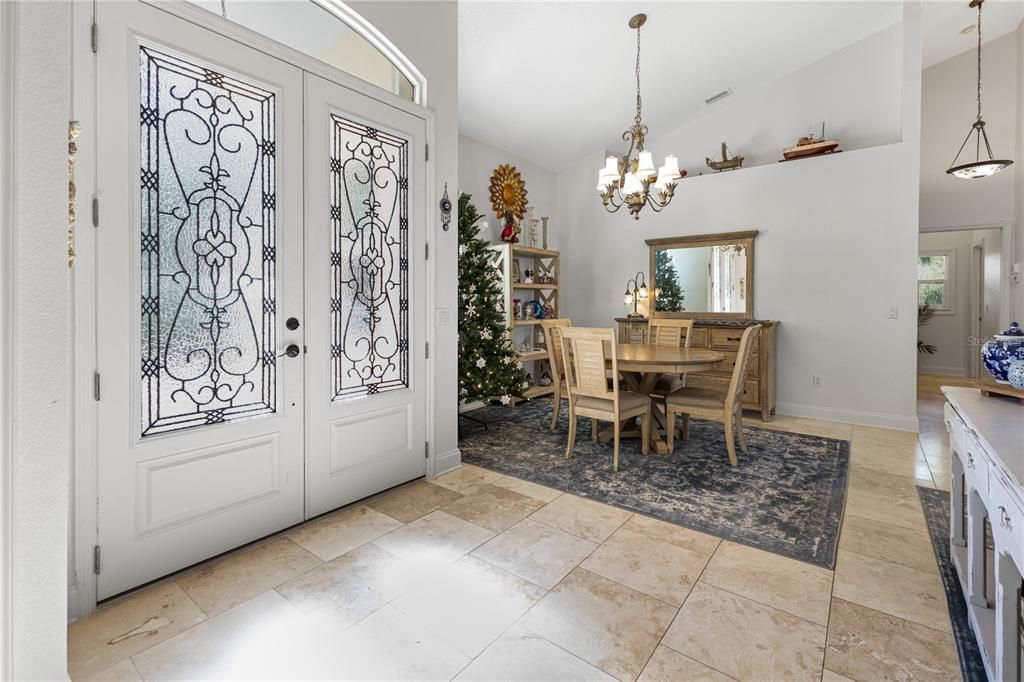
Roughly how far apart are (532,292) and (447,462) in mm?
3191

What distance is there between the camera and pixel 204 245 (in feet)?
6.87

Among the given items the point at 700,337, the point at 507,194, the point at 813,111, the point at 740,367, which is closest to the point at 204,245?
the point at 740,367

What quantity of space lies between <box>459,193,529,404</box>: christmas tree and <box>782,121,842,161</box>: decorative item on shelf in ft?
11.0

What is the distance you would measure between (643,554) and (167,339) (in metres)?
2.28

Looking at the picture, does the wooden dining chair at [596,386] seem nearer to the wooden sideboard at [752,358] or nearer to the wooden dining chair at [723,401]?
the wooden dining chair at [723,401]

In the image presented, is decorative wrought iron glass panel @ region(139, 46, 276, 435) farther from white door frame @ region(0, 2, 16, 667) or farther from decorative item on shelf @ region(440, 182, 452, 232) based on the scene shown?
decorative item on shelf @ region(440, 182, 452, 232)

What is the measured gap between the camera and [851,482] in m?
3.14

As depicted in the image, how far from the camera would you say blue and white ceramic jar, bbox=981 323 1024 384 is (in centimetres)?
162

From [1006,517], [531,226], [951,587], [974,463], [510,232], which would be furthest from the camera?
[531,226]

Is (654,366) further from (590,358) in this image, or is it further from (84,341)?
(84,341)

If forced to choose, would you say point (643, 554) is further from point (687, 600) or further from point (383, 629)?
point (383, 629)

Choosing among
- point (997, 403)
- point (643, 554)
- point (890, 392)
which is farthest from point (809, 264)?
point (643, 554)

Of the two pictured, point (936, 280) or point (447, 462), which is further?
point (936, 280)

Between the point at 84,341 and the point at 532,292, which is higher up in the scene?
the point at 532,292
